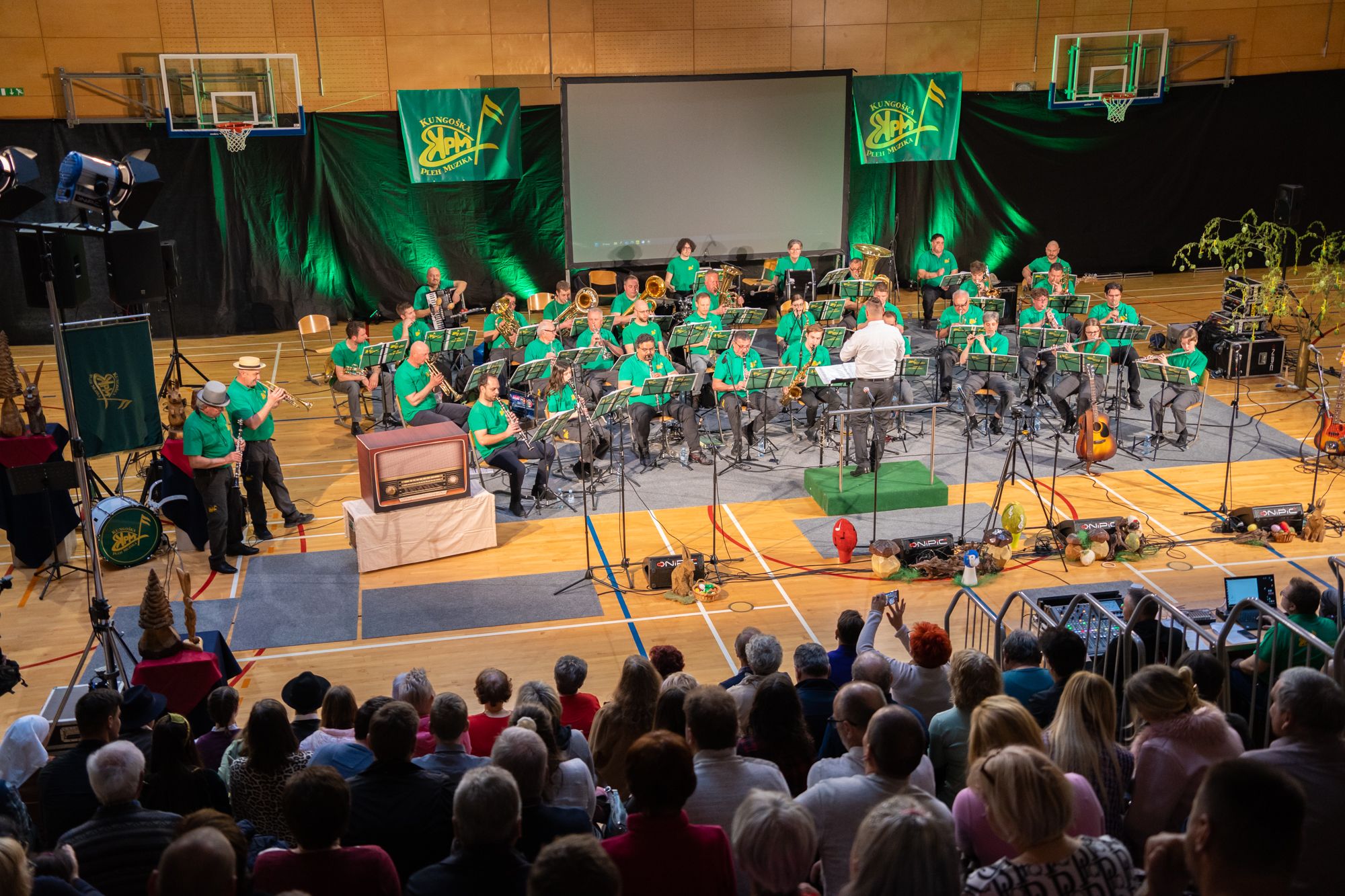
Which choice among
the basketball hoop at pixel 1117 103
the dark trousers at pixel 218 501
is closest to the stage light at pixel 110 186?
the dark trousers at pixel 218 501

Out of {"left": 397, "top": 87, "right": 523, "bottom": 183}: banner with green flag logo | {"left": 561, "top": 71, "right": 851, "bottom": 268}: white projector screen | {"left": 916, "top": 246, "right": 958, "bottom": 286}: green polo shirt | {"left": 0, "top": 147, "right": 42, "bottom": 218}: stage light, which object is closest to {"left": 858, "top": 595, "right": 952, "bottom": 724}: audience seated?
{"left": 0, "top": 147, "right": 42, "bottom": 218}: stage light

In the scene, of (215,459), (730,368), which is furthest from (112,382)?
(730,368)

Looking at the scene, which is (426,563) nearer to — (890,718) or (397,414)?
(397,414)

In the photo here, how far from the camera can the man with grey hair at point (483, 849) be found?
3299 mm

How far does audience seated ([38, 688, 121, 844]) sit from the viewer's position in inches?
184

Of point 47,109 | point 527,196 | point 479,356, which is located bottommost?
point 479,356

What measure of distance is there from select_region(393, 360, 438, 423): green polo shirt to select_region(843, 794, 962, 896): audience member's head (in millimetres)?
9311

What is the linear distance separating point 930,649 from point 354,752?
2.46 metres

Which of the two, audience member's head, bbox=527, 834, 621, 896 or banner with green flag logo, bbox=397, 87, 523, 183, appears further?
banner with green flag logo, bbox=397, 87, 523, 183

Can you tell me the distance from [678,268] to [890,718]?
13.1 m

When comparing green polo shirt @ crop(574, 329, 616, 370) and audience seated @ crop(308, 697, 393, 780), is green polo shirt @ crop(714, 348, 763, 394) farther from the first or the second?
audience seated @ crop(308, 697, 393, 780)

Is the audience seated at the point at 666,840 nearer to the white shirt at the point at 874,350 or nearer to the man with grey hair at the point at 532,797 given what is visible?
the man with grey hair at the point at 532,797

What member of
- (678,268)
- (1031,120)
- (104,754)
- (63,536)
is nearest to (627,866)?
→ (104,754)

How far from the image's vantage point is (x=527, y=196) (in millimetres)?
18141
